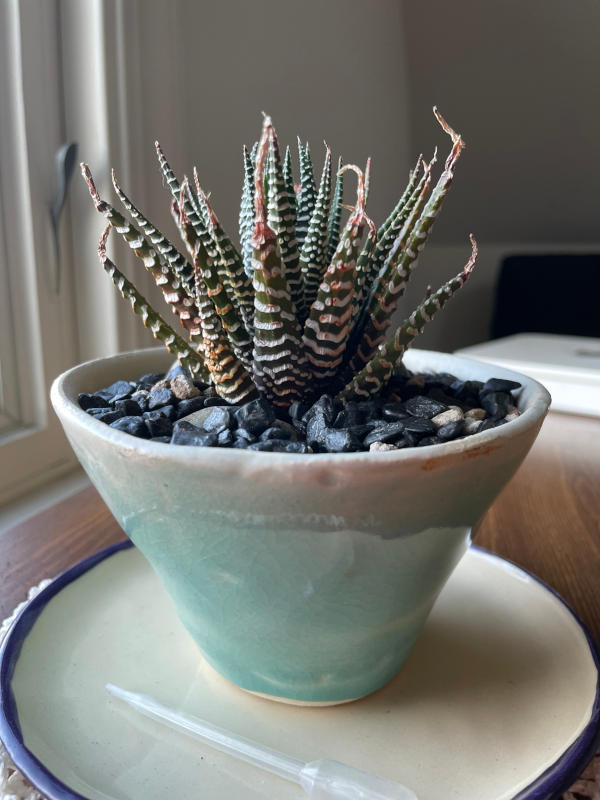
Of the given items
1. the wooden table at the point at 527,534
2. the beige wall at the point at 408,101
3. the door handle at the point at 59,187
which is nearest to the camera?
the wooden table at the point at 527,534

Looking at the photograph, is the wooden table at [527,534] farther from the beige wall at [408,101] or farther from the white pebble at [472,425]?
the beige wall at [408,101]

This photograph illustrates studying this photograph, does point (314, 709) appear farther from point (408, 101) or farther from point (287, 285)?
point (408, 101)

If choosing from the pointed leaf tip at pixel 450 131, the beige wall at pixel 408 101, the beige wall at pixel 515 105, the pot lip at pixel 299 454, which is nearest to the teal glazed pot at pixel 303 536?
the pot lip at pixel 299 454

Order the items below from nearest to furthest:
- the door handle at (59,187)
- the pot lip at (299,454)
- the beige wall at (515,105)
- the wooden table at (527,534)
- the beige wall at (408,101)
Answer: the pot lip at (299,454) < the wooden table at (527,534) < the door handle at (59,187) < the beige wall at (408,101) < the beige wall at (515,105)

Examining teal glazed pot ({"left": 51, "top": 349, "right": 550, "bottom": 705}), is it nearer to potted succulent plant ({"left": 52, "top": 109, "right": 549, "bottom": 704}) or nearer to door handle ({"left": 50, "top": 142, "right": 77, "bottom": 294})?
potted succulent plant ({"left": 52, "top": 109, "right": 549, "bottom": 704})

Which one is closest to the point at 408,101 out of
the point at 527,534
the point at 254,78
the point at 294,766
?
the point at 254,78

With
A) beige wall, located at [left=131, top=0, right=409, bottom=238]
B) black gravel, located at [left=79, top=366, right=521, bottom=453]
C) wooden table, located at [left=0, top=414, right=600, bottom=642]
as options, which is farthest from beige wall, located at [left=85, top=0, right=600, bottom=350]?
black gravel, located at [left=79, top=366, right=521, bottom=453]

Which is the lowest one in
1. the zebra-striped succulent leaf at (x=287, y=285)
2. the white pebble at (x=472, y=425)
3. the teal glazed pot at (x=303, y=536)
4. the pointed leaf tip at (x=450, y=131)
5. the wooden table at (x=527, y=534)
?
the wooden table at (x=527, y=534)

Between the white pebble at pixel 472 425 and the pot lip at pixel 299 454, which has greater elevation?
the pot lip at pixel 299 454
